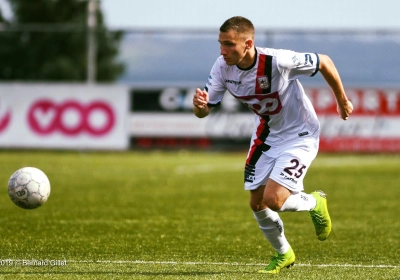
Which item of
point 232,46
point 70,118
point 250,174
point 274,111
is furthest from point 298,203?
point 70,118

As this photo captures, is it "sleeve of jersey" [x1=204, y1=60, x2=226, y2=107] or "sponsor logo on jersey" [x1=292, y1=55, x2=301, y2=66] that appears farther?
"sleeve of jersey" [x1=204, y1=60, x2=226, y2=107]

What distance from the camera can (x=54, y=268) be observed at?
6.84 metres

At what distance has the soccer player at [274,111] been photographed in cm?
684

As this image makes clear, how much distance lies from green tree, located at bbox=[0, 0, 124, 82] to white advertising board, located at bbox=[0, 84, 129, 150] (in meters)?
2.64

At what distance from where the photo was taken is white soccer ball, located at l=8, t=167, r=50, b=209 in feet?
26.0

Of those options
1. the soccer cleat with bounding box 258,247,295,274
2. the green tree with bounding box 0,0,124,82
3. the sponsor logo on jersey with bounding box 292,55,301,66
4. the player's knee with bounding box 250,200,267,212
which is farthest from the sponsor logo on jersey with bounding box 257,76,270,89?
the green tree with bounding box 0,0,124,82

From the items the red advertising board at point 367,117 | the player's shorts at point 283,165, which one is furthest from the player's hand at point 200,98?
the red advertising board at point 367,117

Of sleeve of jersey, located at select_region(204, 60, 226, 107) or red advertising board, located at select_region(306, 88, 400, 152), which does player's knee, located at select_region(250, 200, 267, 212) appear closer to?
sleeve of jersey, located at select_region(204, 60, 226, 107)

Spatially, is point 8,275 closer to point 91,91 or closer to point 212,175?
point 212,175

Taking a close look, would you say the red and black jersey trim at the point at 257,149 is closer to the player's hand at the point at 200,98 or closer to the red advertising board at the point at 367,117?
the player's hand at the point at 200,98

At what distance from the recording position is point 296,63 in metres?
6.94

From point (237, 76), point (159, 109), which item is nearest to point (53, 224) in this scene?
point (237, 76)

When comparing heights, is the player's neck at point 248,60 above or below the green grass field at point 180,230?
above

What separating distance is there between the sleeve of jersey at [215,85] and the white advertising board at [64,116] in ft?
50.1
